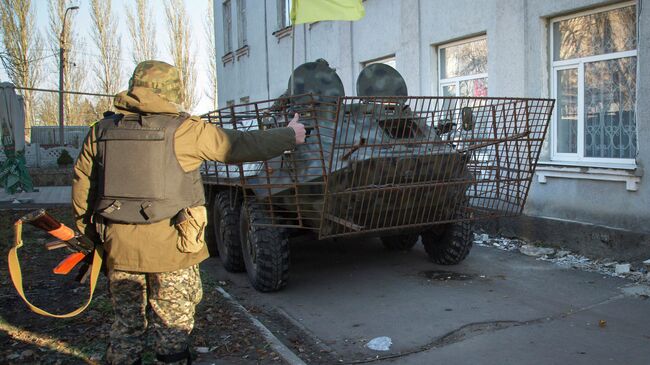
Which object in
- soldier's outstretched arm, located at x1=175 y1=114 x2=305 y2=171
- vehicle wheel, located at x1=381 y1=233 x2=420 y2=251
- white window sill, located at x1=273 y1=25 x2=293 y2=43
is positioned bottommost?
vehicle wheel, located at x1=381 y1=233 x2=420 y2=251

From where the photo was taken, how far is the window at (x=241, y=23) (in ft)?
57.6

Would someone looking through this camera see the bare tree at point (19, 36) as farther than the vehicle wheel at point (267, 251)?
Yes

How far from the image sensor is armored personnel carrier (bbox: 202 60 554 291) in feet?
14.4

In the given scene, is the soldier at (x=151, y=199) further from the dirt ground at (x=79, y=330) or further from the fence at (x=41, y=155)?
the fence at (x=41, y=155)

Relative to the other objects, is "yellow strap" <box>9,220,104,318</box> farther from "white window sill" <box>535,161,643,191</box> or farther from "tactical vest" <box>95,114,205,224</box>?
"white window sill" <box>535,161,643,191</box>

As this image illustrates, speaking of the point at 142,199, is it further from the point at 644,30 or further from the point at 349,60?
the point at 349,60

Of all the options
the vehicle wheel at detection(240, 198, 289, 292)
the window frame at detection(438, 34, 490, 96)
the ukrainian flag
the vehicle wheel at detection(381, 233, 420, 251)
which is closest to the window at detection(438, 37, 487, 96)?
the window frame at detection(438, 34, 490, 96)

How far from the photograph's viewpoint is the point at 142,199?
8.50ft

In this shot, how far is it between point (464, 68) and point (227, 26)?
1223 centimetres

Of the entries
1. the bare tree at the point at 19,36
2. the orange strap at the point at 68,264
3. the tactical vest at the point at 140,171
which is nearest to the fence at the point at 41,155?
the bare tree at the point at 19,36

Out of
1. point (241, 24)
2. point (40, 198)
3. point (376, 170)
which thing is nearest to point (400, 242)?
point (376, 170)

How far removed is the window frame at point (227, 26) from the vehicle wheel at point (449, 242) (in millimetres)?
14354

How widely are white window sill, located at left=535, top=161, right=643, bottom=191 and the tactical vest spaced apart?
5026 mm

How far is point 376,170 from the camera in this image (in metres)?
4.46
